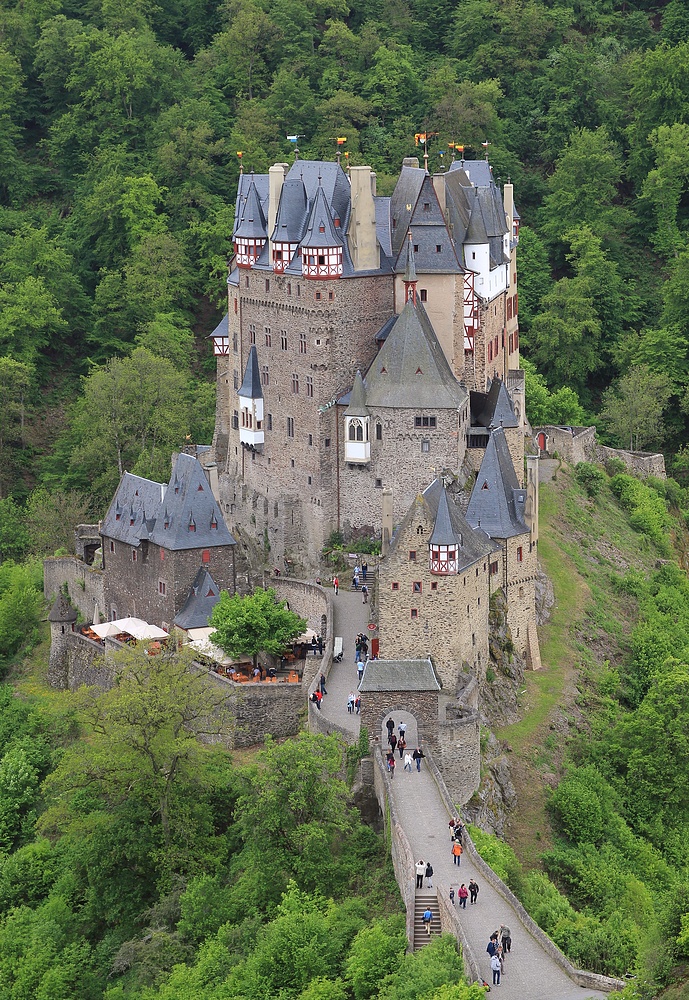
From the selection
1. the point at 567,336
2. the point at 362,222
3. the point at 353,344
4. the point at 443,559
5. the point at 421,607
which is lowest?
the point at 421,607

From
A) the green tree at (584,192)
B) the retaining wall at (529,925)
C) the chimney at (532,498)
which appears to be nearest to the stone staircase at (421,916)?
the retaining wall at (529,925)

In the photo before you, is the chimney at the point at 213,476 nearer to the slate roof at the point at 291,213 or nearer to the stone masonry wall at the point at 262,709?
the slate roof at the point at 291,213

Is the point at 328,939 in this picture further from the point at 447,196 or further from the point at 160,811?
the point at 447,196

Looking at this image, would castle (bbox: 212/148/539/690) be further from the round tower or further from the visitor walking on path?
the visitor walking on path

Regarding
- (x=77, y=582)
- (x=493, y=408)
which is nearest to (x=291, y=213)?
(x=493, y=408)

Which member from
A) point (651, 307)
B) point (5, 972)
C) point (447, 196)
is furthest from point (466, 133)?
point (5, 972)

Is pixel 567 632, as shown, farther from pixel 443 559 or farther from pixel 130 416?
pixel 130 416

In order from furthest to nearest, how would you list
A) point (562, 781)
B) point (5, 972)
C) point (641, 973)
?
1. point (562, 781)
2. point (5, 972)
3. point (641, 973)
